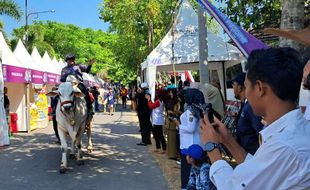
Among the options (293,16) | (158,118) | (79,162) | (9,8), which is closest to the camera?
(293,16)

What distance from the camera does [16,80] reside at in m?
14.7

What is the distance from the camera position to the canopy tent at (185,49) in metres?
11.8

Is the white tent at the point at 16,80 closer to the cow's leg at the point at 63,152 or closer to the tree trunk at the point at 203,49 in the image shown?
the cow's leg at the point at 63,152

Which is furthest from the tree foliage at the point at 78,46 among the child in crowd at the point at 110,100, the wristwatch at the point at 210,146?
the wristwatch at the point at 210,146

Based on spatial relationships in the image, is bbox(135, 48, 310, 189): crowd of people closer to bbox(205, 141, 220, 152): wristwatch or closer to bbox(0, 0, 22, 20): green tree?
bbox(205, 141, 220, 152): wristwatch

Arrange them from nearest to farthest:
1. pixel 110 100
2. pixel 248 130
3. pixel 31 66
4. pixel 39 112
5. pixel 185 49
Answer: pixel 248 130, pixel 185 49, pixel 31 66, pixel 39 112, pixel 110 100

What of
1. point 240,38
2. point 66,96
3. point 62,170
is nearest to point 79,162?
point 62,170

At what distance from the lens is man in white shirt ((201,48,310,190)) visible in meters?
1.62

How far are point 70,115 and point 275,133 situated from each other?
8.46 m

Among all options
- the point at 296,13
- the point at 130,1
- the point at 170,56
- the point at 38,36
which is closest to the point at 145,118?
the point at 170,56

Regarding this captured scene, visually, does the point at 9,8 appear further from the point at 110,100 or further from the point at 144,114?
the point at 144,114

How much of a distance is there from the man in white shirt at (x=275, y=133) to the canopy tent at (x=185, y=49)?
9.69m

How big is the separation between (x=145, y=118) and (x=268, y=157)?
11.8m

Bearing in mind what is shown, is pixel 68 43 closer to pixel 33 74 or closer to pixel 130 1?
pixel 130 1
